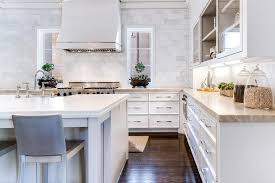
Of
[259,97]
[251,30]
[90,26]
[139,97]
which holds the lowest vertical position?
[139,97]

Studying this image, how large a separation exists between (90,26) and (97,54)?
0.71m

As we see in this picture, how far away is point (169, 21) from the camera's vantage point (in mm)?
6727

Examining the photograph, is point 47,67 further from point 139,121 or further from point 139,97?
point 139,121

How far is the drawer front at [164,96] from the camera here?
20.2 ft

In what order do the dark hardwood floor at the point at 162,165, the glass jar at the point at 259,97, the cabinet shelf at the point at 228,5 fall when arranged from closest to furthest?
the glass jar at the point at 259,97 < the cabinet shelf at the point at 228,5 < the dark hardwood floor at the point at 162,165

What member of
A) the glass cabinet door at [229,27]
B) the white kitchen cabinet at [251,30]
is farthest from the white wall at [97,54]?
the white kitchen cabinet at [251,30]

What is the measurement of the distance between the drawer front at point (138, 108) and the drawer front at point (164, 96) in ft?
0.62

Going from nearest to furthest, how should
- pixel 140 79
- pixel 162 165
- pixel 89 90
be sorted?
pixel 162 165
pixel 89 90
pixel 140 79

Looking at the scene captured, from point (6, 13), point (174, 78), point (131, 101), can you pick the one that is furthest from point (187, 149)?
point (6, 13)

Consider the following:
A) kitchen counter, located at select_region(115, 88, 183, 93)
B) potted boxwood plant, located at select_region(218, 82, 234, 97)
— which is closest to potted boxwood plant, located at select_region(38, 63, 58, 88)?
kitchen counter, located at select_region(115, 88, 183, 93)

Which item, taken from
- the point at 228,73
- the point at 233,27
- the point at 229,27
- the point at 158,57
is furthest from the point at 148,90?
the point at 233,27

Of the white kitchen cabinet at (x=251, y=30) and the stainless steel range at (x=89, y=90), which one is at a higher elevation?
the white kitchen cabinet at (x=251, y=30)

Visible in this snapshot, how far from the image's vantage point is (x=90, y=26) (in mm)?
6281

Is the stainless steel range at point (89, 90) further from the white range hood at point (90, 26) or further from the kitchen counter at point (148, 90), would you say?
the white range hood at point (90, 26)
